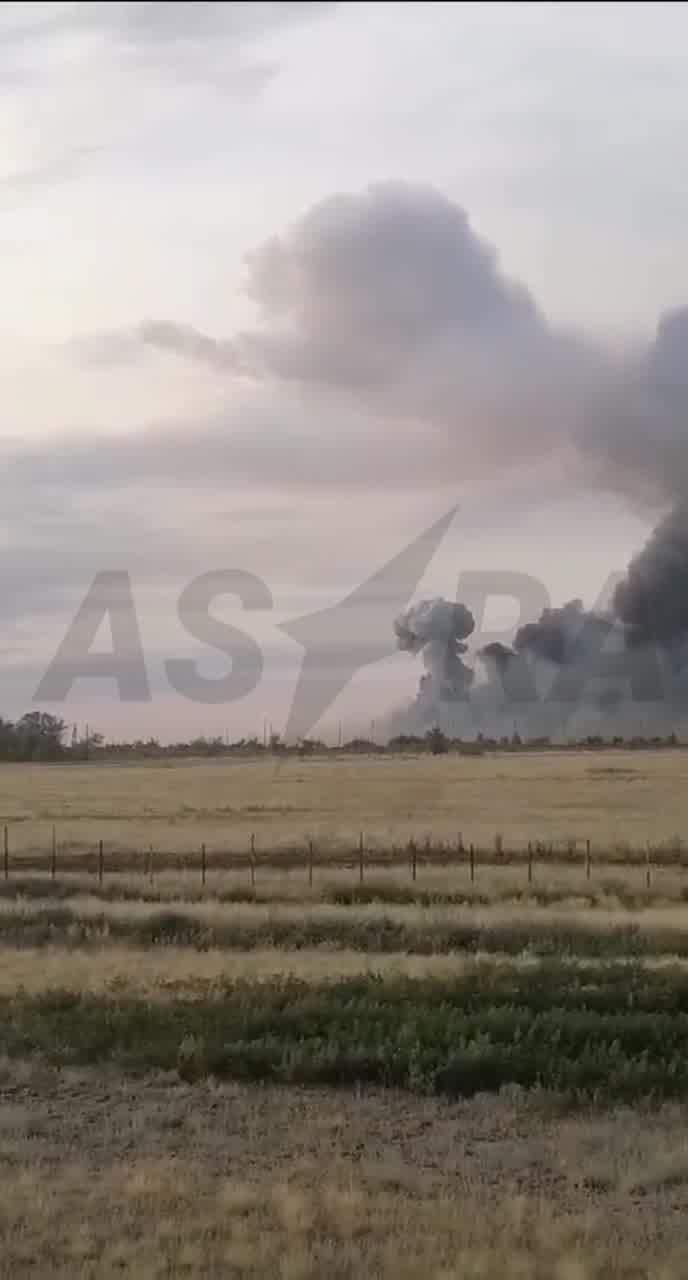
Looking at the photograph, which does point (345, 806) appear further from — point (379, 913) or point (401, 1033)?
point (401, 1033)

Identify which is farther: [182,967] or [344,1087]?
[182,967]

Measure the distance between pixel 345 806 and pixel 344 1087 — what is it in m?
63.6

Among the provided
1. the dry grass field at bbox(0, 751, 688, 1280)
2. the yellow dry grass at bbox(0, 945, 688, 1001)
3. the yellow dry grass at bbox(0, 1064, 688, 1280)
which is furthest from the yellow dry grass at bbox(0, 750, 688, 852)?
the yellow dry grass at bbox(0, 1064, 688, 1280)

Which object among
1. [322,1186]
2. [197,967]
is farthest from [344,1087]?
[197,967]

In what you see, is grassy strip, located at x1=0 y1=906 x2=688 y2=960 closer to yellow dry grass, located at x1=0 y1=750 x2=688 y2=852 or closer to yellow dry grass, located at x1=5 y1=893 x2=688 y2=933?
yellow dry grass, located at x1=5 y1=893 x2=688 y2=933

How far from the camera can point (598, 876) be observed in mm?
43375

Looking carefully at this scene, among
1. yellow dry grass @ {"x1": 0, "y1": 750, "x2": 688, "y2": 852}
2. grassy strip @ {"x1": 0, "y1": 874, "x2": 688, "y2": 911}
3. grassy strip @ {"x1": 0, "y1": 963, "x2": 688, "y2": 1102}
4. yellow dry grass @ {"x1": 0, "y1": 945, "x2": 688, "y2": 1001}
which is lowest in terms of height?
grassy strip @ {"x1": 0, "y1": 874, "x2": 688, "y2": 911}

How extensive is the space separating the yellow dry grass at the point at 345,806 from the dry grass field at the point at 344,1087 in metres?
19.6

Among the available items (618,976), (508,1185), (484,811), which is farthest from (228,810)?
(508,1185)

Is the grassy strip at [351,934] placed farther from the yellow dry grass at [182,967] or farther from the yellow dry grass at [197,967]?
the yellow dry grass at [182,967]

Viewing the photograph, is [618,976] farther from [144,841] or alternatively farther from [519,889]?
[144,841]

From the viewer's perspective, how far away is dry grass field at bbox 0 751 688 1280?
1072 centimetres

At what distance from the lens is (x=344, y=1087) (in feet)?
54.3

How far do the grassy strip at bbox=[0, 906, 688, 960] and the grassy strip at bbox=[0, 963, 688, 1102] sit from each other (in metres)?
6.12
